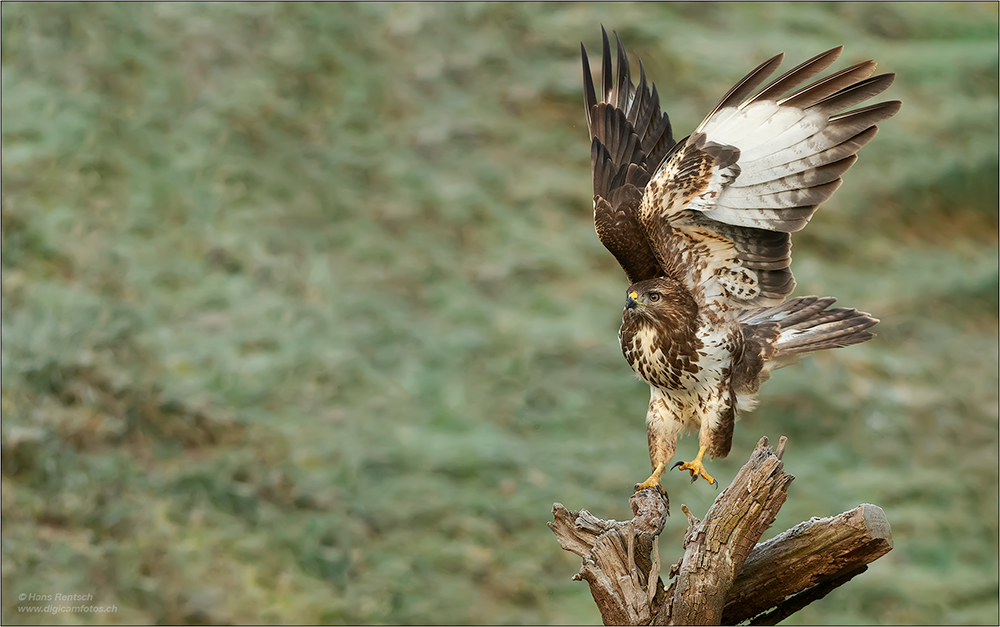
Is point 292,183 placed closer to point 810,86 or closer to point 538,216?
point 538,216

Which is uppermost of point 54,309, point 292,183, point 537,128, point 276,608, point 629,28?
point 629,28

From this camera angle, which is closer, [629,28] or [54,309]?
[54,309]

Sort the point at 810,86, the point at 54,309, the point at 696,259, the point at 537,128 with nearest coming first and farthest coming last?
the point at 810,86
the point at 696,259
the point at 54,309
the point at 537,128

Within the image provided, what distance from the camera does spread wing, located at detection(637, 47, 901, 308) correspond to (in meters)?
3.68

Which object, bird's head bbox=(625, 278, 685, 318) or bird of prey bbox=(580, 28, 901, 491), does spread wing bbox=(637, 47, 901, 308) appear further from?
bird's head bbox=(625, 278, 685, 318)

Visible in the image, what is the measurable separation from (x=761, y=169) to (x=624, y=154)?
829mm

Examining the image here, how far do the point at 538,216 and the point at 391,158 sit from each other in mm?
1861

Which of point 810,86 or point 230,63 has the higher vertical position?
A: point 230,63

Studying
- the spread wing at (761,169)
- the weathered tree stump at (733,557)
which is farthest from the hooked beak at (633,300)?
the weathered tree stump at (733,557)

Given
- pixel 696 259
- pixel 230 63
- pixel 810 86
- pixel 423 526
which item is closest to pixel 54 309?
pixel 230 63

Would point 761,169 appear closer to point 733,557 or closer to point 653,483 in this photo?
point 653,483

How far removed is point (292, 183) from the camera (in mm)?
9867

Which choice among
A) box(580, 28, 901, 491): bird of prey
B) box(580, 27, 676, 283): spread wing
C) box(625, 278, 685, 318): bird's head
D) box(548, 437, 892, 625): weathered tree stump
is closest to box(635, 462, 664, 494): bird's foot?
box(580, 28, 901, 491): bird of prey

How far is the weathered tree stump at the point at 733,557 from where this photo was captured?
337cm
